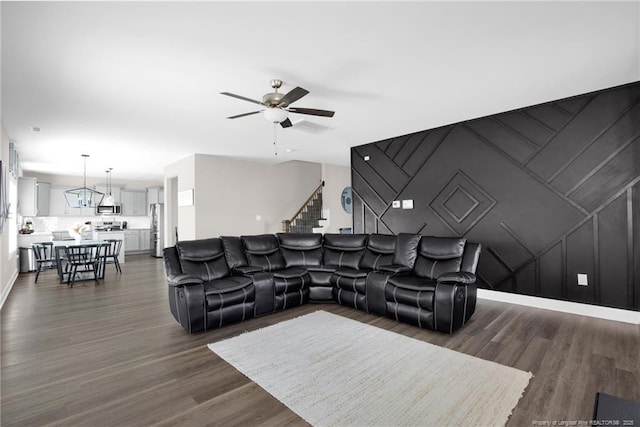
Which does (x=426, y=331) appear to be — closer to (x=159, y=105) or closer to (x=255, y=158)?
(x=159, y=105)

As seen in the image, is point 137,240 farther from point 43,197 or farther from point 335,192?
point 335,192

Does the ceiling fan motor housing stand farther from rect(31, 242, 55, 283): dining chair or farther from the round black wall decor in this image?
rect(31, 242, 55, 283): dining chair

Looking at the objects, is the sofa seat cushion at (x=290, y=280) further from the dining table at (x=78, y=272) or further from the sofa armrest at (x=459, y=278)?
the dining table at (x=78, y=272)

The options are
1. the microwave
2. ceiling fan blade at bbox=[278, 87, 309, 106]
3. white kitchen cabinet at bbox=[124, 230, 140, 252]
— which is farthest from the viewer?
white kitchen cabinet at bbox=[124, 230, 140, 252]

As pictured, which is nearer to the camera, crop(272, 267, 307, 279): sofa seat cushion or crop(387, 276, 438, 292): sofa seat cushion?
crop(387, 276, 438, 292): sofa seat cushion

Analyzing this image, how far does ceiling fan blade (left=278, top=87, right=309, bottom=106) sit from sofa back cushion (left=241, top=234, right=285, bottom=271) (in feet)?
7.01

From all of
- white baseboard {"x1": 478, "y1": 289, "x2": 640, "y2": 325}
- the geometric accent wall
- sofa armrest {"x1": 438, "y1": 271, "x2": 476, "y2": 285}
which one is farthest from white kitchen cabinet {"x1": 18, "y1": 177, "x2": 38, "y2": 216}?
white baseboard {"x1": 478, "y1": 289, "x2": 640, "y2": 325}

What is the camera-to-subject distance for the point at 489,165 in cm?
441

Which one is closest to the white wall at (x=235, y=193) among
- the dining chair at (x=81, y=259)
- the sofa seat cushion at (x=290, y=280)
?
the dining chair at (x=81, y=259)

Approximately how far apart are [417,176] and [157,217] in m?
8.26

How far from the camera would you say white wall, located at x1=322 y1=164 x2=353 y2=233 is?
8.79 metres

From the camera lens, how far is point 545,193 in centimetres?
390

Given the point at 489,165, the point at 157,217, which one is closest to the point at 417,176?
the point at 489,165

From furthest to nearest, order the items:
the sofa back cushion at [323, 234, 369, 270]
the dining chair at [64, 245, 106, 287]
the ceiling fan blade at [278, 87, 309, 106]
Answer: the dining chair at [64, 245, 106, 287]
the sofa back cushion at [323, 234, 369, 270]
the ceiling fan blade at [278, 87, 309, 106]
